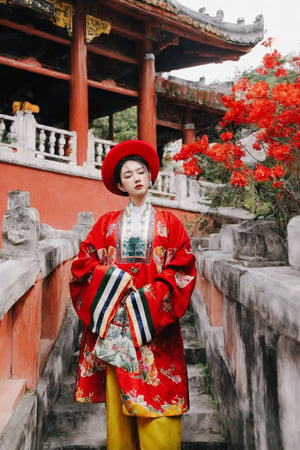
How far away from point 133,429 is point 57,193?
522 centimetres

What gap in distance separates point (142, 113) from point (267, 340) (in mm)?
7634

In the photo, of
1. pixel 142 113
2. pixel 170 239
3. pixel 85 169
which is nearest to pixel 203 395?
pixel 170 239

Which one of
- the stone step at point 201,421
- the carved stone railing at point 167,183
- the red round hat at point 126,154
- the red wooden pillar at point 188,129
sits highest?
the red wooden pillar at point 188,129

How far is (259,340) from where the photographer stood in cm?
142

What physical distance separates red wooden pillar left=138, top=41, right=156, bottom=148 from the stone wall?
21.1ft

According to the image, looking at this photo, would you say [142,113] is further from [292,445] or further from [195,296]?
[292,445]

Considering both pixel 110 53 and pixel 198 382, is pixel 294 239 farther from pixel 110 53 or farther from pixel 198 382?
pixel 110 53

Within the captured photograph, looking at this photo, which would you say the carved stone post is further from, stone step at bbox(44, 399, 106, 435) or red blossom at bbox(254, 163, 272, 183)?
red blossom at bbox(254, 163, 272, 183)

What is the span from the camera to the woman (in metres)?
1.71

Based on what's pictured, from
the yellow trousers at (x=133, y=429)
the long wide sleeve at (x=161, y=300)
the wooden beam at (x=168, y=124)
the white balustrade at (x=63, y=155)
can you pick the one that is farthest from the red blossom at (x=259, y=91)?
the wooden beam at (x=168, y=124)

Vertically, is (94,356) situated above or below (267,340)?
below

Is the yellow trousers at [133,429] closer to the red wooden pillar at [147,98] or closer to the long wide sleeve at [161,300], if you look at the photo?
the long wide sleeve at [161,300]

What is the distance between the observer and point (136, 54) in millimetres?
8430

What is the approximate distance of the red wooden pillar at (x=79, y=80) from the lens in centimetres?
725
